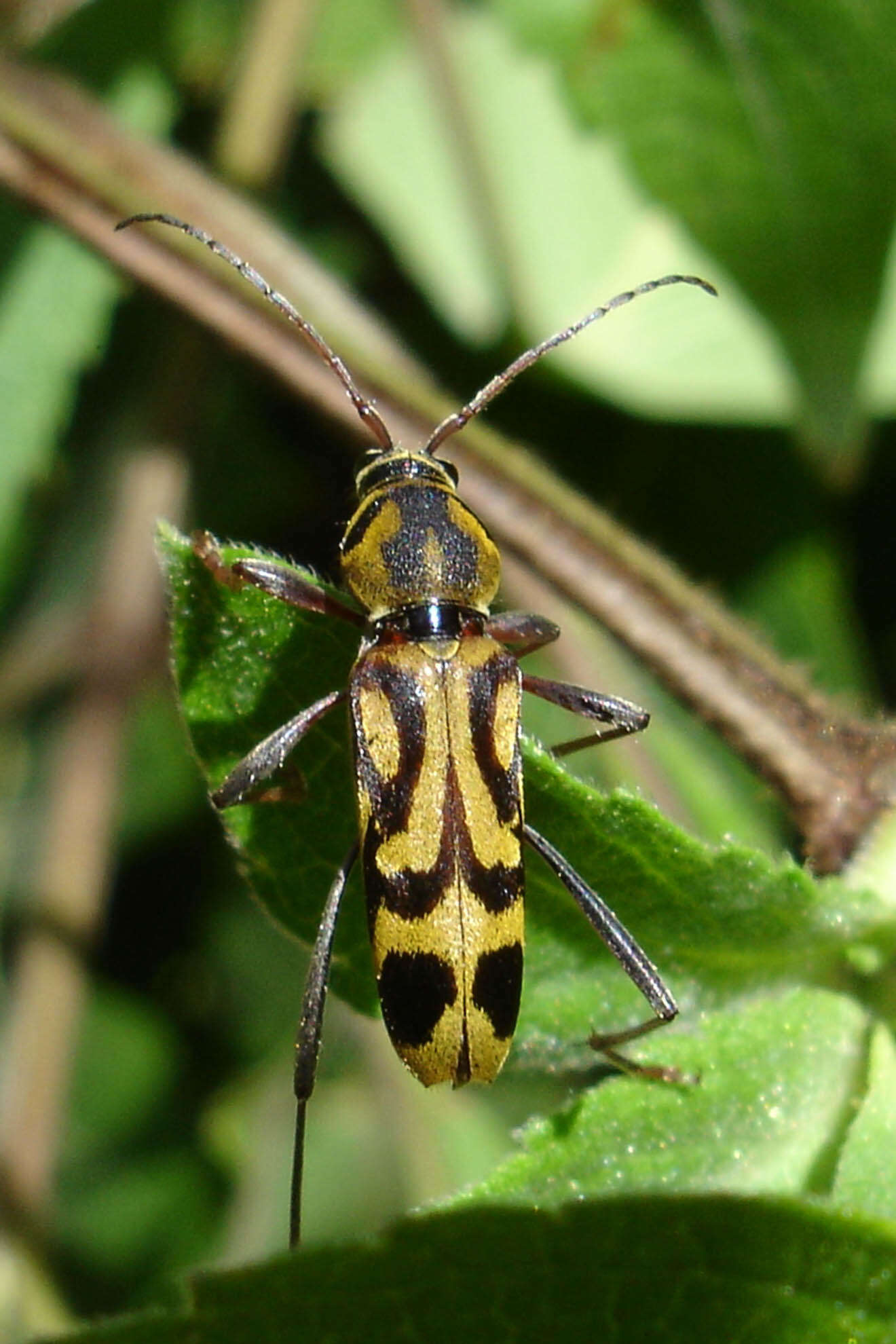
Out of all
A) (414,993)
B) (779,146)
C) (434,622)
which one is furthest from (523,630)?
(779,146)

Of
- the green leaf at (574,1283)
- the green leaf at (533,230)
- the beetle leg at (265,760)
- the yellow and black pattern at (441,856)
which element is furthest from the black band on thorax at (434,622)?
the green leaf at (574,1283)

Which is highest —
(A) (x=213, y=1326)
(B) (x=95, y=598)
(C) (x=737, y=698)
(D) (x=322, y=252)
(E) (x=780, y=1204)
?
(D) (x=322, y=252)

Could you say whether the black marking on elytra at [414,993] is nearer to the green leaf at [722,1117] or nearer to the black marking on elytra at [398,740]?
the black marking on elytra at [398,740]

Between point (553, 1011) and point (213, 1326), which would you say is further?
point (553, 1011)

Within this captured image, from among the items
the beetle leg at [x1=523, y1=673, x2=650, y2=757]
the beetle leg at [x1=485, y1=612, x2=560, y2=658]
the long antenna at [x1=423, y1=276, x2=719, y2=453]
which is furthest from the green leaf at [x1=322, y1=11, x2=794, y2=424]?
the beetle leg at [x1=523, y1=673, x2=650, y2=757]

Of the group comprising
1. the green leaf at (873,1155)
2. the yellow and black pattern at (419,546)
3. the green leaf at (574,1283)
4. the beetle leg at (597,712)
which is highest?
the yellow and black pattern at (419,546)

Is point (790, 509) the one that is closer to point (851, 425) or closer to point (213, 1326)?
point (851, 425)

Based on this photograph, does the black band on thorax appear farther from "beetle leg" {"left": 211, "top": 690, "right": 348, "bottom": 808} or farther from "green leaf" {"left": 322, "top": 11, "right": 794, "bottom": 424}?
"green leaf" {"left": 322, "top": 11, "right": 794, "bottom": 424}

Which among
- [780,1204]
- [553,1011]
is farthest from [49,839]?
[780,1204]
